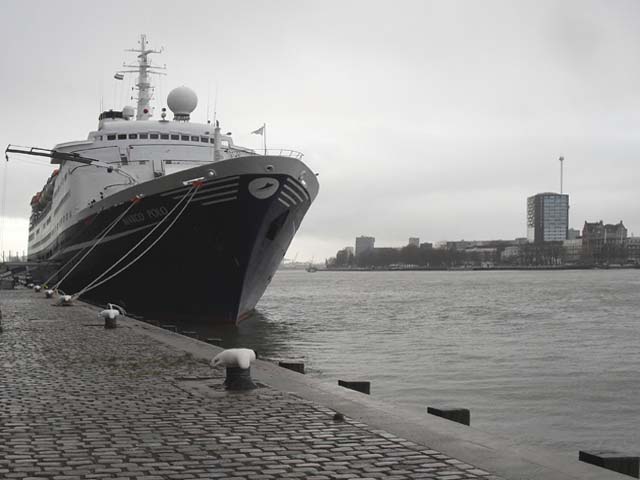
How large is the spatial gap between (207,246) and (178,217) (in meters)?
1.38

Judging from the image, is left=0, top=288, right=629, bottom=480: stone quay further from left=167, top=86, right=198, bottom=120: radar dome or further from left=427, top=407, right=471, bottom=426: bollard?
left=167, top=86, right=198, bottom=120: radar dome

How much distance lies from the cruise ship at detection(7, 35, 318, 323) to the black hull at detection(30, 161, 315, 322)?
38 mm

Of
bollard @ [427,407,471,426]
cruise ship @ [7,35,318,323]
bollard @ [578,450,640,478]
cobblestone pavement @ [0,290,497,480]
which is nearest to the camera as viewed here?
cobblestone pavement @ [0,290,497,480]

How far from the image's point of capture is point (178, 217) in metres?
26.4

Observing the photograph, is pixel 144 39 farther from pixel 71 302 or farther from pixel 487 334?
pixel 487 334

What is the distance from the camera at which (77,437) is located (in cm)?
689

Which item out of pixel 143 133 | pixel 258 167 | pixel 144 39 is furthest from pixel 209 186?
pixel 144 39

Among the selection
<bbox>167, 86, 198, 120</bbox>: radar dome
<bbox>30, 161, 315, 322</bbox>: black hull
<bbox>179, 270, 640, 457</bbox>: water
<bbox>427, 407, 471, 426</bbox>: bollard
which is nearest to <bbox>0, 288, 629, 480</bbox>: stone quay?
<bbox>427, 407, 471, 426</bbox>: bollard

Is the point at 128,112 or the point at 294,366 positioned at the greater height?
the point at 128,112

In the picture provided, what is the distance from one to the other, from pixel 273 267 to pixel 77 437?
23.7 meters

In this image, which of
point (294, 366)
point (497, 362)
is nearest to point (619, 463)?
point (294, 366)

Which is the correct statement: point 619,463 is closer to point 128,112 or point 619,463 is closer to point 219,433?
point 219,433

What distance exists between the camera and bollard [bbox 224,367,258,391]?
9.66 meters

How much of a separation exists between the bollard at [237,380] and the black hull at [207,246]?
52.0ft
